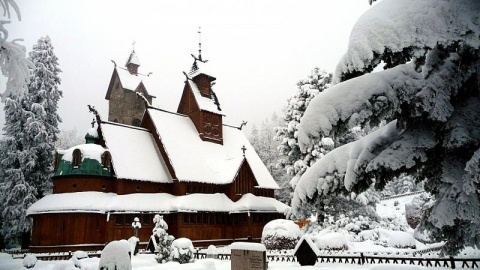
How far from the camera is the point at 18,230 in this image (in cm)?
3023

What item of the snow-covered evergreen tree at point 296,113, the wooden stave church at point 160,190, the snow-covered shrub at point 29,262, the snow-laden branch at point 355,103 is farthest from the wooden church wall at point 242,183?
the snow-laden branch at point 355,103

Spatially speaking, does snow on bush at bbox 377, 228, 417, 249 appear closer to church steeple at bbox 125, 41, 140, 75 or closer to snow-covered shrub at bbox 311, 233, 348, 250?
snow-covered shrub at bbox 311, 233, 348, 250

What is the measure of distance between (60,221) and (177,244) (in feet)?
33.6

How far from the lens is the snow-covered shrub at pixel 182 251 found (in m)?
19.2

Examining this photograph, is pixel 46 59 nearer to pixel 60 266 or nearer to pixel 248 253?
pixel 60 266

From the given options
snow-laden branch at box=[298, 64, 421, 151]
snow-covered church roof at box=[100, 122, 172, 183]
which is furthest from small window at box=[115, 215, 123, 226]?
snow-laden branch at box=[298, 64, 421, 151]

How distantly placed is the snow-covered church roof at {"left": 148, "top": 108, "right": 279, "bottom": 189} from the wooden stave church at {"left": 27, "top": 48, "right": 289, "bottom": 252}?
0.41ft

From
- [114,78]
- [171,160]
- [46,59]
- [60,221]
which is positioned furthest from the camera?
[114,78]

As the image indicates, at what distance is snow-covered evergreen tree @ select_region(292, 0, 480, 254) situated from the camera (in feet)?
12.9

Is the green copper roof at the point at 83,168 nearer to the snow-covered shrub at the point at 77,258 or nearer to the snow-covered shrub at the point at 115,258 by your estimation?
the snow-covered shrub at the point at 77,258

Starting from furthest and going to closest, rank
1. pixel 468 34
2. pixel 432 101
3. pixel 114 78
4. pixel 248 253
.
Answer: pixel 114 78
pixel 248 253
pixel 432 101
pixel 468 34

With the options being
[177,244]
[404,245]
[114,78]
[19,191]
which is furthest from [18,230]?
[404,245]

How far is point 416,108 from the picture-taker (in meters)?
Result: 4.26

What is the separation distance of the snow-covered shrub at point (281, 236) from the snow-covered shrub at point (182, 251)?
635 centimetres
